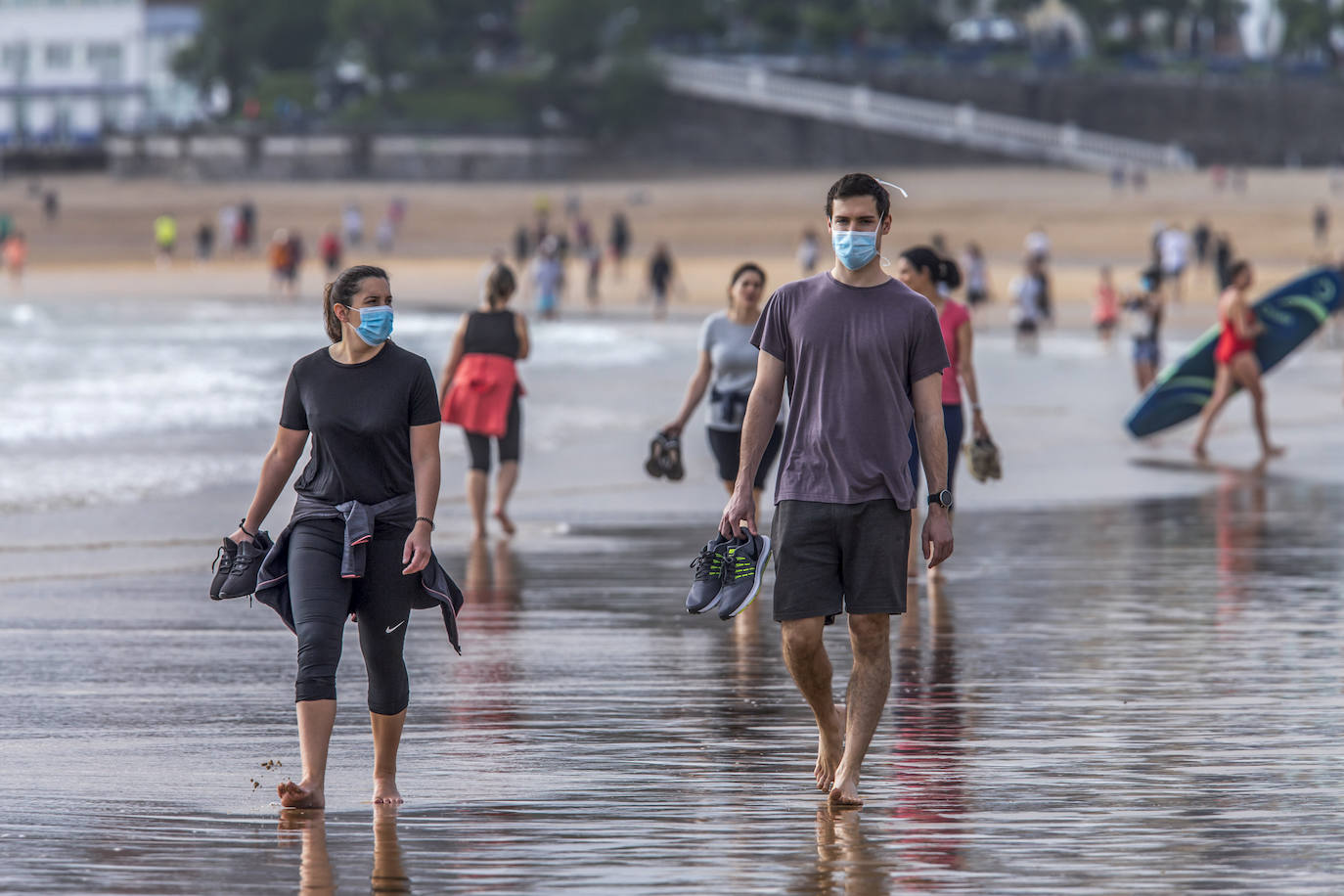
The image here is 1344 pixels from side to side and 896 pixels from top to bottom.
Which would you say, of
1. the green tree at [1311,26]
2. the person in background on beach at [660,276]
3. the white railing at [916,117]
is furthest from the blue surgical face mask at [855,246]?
the green tree at [1311,26]

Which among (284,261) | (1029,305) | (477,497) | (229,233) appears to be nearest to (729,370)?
(477,497)

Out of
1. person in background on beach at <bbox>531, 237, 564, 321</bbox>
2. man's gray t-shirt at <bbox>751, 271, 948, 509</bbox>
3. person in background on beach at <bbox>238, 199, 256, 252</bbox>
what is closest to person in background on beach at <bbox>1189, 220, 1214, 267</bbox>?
person in background on beach at <bbox>531, 237, 564, 321</bbox>

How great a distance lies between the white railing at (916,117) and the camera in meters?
82.4

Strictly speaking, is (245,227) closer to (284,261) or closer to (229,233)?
(229,233)

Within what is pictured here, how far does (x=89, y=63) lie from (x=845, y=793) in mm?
113755

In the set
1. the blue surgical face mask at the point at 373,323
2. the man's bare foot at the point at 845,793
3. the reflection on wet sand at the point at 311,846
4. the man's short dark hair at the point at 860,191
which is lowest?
the reflection on wet sand at the point at 311,846

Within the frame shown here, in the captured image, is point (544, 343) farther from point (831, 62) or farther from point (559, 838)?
point (831, 62)

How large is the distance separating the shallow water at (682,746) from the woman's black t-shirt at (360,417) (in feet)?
2.96

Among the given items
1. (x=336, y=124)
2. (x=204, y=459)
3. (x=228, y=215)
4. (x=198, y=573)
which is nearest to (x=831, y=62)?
(x=336, y=124)

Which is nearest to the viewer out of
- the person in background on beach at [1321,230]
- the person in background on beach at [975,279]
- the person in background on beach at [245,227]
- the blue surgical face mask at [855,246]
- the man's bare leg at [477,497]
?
the blue surgical face mask at [855,246]

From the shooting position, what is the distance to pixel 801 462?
5855 millimetres

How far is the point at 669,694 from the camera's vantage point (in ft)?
25.1

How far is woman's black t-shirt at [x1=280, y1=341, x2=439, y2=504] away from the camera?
19.4ft

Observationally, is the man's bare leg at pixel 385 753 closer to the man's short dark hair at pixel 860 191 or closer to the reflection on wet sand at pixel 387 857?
the reflection on wet sand at pixel 387 857
